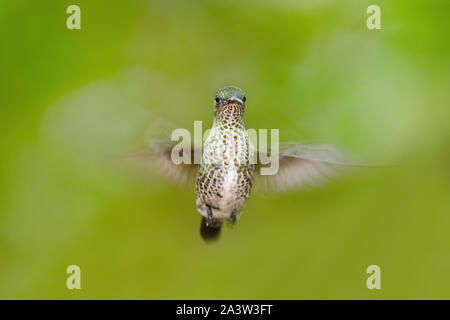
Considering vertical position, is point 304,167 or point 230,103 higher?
point 230,103

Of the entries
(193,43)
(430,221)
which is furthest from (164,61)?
(430,221)

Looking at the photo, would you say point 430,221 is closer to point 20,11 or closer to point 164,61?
point 164,61

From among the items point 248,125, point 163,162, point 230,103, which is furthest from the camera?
point 248,125

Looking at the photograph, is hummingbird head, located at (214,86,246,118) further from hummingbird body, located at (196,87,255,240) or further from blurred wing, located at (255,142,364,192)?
blurred wing, located at (255,142,364,192)

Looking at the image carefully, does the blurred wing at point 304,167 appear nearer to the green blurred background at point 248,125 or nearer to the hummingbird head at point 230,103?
the hummingbird head at point 230,103

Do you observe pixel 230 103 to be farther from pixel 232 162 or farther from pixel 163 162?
pixel 163 162

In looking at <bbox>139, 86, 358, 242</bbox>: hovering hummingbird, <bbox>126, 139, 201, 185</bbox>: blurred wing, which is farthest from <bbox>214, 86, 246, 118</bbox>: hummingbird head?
<bbox>126, 139, 201, 185</bbox>: blurred wing

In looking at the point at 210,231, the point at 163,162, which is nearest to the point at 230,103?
the point at 163,162
